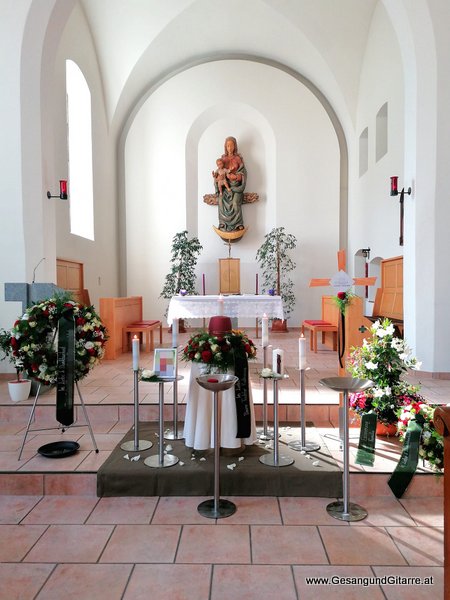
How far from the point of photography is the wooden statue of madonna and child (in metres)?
10.1

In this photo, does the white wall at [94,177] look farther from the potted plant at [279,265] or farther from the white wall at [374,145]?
the white wall at [374,145]

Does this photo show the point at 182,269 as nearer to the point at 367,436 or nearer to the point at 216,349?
the point at 216,349

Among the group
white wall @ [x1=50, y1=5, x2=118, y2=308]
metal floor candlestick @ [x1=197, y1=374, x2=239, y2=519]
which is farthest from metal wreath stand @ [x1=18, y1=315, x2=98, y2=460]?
white wall @ [x1=50, y1=5, x2=118, y2=308]

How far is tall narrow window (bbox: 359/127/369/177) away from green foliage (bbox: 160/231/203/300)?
12.0 feet

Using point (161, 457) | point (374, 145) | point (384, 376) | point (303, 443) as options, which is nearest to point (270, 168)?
point (374, 145)

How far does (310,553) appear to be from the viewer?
2186 millimetres

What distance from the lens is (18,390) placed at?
13.5 ft

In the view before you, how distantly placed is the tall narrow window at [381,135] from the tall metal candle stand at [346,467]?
20.2ft

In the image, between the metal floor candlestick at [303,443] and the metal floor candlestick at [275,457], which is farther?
the metal floor candlestick at [303,443]

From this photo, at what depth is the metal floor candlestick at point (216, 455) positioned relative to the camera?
2.44 m

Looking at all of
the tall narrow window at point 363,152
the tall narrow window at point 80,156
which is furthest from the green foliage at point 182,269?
the tall narrow window at point 363,152

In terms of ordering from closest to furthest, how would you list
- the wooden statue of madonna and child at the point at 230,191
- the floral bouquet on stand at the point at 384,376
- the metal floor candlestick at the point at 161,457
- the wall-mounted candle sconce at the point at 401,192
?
the metal floor candlestick at the point at 161,457, the floral bouquet on stand at the point at 384,376, the wall-mounted candle sconce at the point at 401,192, the wooden statue of madonna and child at the point at 230,191

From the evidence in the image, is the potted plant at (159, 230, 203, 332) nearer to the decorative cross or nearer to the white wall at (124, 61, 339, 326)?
the white wall at (124, 61, 339, 326)

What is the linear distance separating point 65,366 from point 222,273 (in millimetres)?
6963
